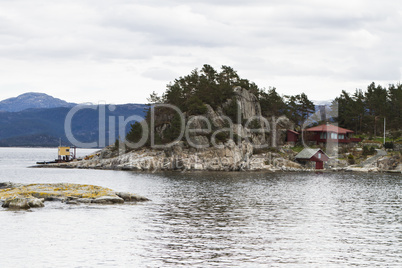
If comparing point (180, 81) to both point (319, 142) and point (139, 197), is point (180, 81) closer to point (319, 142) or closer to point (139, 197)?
point (319, 142)

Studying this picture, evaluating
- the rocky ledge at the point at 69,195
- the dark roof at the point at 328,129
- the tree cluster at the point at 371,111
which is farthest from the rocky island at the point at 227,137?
the rocky ledge at the point at 69,195

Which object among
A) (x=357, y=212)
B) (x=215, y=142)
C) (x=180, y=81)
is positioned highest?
(x=180, y=81)

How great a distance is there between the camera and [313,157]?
422 ft

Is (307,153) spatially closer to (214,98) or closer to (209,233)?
(214,98)

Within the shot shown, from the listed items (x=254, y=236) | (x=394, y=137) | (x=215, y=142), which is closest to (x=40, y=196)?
(x=254, y=236)

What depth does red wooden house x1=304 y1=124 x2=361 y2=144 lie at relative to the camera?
140375mm

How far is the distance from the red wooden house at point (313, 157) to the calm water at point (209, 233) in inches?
2586

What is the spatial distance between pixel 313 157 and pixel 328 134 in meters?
15.2

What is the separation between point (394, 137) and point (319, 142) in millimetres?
21140

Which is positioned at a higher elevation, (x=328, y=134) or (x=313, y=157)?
(x=328, y=134)

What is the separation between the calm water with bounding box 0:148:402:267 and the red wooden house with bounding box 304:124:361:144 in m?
78.7

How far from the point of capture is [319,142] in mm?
142375

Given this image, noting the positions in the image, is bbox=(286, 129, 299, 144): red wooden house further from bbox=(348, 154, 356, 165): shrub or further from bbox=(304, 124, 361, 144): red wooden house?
bbox=(348, 154, 356, 165): shrub

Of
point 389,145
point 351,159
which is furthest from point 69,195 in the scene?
point 389,145
